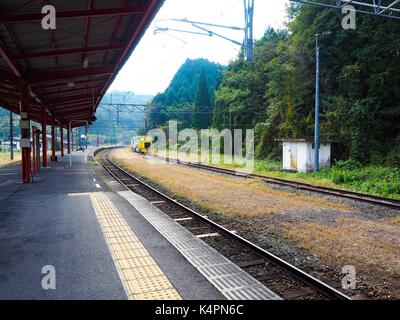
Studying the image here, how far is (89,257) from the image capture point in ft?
20.2

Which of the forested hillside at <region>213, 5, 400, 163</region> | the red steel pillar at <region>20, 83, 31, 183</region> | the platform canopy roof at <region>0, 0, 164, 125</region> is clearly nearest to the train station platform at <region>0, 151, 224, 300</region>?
the platform canopy roof at <region>0, 0, 164, 125</region>

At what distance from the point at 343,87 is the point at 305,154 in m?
6.13

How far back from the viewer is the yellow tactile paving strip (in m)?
4.75

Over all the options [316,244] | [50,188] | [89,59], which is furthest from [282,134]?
[316,244]

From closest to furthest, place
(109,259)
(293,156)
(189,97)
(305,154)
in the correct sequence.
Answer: (109,259) → (305,154) → (293,156) → (189,97)

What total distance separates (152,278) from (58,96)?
2349 centimetres

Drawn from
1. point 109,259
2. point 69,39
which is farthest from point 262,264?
point 69,39

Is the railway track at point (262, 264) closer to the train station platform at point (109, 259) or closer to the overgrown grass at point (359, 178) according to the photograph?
the train station platform at point (109, 259)

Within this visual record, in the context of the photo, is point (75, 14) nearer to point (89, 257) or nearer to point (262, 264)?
point (89, 257)

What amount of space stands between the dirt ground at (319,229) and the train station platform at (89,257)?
2266 millimetres

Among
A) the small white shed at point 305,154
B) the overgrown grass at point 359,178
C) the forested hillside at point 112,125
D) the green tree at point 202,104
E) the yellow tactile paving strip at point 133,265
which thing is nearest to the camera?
the yellow tactile paving strip at point 133,265

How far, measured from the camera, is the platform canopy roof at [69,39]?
32.2ft

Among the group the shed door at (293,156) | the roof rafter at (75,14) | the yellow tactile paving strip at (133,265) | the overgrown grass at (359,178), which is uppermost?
the roof rafter at (75,14)

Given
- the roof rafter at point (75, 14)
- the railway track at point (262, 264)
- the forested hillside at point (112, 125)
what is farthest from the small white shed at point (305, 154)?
the forested hillside at point (112, 125)
